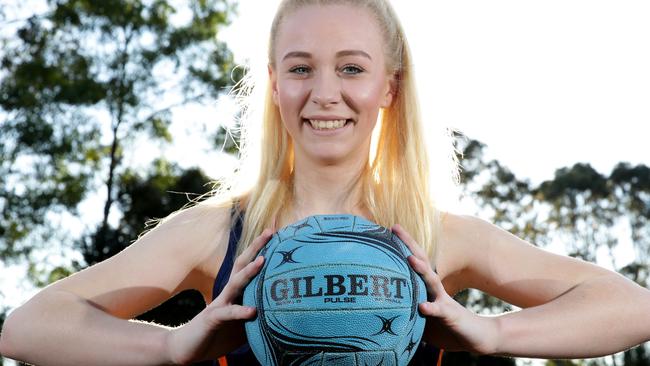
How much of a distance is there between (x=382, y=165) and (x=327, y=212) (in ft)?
1.25

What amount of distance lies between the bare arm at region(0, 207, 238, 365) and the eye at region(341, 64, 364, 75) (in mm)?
881

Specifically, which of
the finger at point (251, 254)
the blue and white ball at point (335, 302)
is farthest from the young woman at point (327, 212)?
the blue and white ball at point (335, 302)

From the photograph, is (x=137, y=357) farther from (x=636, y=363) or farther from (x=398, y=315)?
(x=636, y=363)

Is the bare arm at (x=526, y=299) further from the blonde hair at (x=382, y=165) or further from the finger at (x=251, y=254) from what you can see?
the finger at (x=251, y=254)

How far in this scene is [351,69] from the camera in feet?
12.0

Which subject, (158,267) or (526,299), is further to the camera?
(526,299)

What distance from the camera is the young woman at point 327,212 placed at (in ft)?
10.9

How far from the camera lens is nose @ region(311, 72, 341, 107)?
357 cm

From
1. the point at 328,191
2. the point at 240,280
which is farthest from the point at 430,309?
the point at 328,191

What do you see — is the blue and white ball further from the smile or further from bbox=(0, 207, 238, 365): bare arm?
the smile

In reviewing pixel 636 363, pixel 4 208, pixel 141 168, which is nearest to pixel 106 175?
pixel 141 168

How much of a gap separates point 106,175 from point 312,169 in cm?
2235

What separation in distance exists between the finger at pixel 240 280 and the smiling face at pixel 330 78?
2.91 feet

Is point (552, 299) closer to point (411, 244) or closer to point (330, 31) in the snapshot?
point (411, 244)
